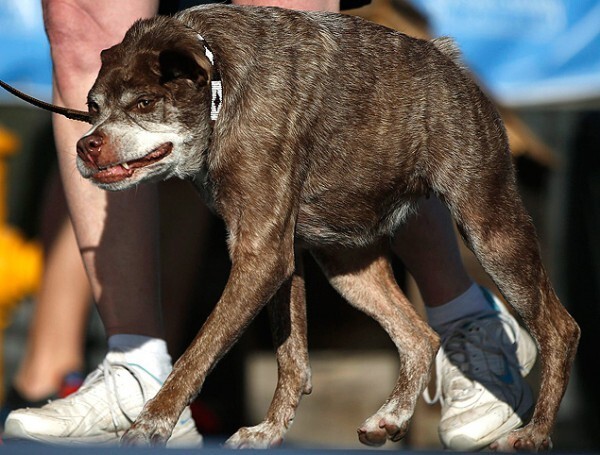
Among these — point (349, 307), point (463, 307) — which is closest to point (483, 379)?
point (463, 307)

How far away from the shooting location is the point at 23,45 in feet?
15.9

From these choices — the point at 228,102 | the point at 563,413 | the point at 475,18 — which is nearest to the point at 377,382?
the point at 563,413

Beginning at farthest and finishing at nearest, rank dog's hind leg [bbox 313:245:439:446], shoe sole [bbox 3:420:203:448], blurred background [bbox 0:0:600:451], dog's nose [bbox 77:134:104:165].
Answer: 1. blurred background [bbox 0:0:600:451]
2. dog's hind leg [bbox 313:245:439:446]
3. shoe sole [bbox 3:420:203:448]
4. dog's nose [bbox 77:134:104:165]

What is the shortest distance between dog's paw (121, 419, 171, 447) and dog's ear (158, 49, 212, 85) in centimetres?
85

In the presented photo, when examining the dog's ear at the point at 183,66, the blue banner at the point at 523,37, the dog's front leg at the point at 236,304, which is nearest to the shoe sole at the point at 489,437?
the dog's front leg at the point at 236,304

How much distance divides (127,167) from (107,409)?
2.66 feet

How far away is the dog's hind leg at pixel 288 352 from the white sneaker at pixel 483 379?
48 centimetres

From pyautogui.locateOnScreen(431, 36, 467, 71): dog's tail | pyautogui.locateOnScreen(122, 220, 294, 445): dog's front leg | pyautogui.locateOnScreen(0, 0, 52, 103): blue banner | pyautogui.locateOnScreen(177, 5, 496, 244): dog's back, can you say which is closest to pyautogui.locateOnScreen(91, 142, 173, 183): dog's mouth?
pyautogui.locateOnScreen(177, 5, 496, 244): dog's back

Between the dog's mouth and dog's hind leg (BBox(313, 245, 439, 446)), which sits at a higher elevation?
the dog's mouth

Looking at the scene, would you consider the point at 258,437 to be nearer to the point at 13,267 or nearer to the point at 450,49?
the point at 450,49

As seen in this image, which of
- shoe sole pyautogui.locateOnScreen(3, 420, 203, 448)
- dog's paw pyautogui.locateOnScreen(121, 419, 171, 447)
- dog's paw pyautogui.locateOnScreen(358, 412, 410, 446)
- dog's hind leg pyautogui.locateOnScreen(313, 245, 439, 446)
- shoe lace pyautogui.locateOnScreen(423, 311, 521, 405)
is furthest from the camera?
shoe lace pyautogui.locateOnScreen(423, 311, 521, 405)

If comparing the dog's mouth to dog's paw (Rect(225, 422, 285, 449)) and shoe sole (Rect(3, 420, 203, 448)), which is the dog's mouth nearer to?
shoe sole (Rect(3, 420, 203, 448))

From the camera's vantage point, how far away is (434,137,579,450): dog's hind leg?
311cm

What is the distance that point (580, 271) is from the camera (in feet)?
21.1
